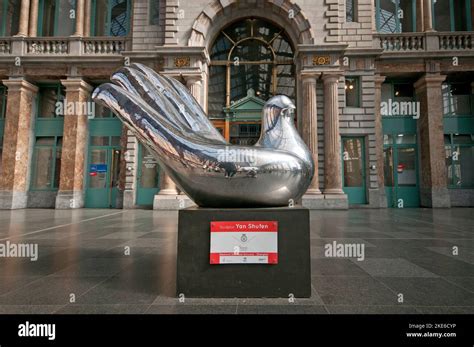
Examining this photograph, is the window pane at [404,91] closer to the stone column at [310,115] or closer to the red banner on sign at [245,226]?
the stone column at [310,115]

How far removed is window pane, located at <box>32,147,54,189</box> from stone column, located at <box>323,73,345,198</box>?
1476 cm

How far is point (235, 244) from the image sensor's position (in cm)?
278

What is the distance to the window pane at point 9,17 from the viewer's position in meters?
18.4

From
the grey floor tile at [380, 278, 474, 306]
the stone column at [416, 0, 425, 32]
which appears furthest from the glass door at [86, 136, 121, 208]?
the stone column at [416, 0, 425, 32]

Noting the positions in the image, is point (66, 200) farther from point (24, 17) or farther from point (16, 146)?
point (24, 17)

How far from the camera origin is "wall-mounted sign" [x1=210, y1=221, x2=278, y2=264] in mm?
2766

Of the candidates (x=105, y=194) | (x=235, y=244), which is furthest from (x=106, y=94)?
(x=105, y=194)

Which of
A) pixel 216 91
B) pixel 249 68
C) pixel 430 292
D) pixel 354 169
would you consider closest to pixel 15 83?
pixel 216 91

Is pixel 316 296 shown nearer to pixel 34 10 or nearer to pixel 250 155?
pixel 250 155

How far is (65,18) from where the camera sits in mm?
18062

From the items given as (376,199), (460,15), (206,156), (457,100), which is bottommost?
(376,199)

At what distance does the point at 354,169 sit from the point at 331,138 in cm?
214

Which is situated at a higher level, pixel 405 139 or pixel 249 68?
pixel 249 68
